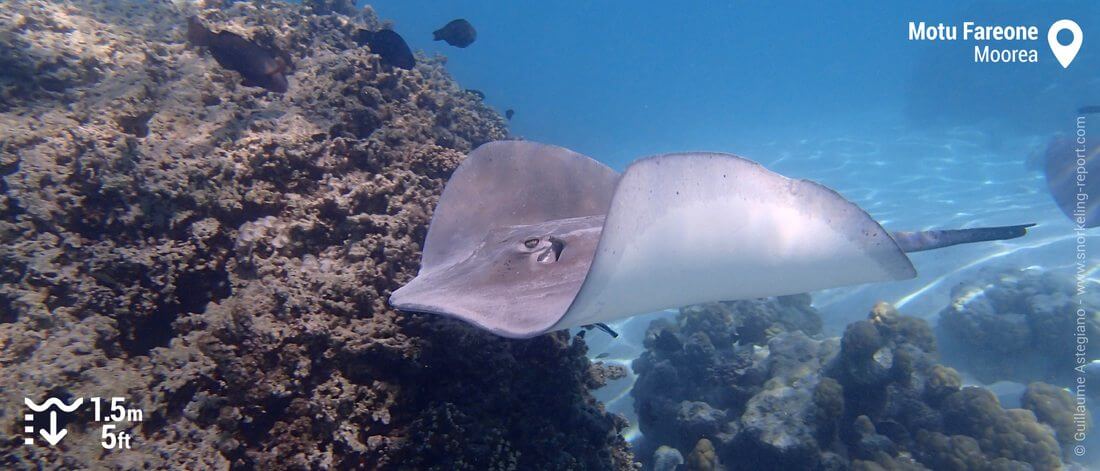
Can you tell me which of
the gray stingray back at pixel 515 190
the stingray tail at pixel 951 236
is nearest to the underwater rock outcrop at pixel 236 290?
the gray stingray back at pixel 515 190

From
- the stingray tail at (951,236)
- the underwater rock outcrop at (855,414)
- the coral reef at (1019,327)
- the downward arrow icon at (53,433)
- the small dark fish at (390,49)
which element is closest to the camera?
the downward arrow icon at (53,433)

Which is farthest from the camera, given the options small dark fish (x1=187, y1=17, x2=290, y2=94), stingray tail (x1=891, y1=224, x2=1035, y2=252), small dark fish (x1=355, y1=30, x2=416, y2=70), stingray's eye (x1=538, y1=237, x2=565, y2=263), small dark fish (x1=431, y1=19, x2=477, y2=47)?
small dark fish (x1=431, y1=19, x2=477, y2=47)

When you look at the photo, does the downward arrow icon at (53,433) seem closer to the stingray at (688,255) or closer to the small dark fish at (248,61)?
the stingray at (688,255)

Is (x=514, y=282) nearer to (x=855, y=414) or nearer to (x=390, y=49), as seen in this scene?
(x=390, y=49)

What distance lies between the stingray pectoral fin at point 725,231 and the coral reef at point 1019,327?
8.09 metres

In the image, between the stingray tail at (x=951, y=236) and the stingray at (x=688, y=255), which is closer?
the stingray at (x=688, y=255)

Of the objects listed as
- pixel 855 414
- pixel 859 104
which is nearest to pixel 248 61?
pixel 855 414

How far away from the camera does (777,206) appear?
2.38m

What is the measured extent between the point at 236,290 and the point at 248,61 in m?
2.62

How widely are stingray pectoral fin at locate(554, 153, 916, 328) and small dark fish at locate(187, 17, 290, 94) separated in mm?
3987

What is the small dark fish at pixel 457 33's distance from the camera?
25.5 feet

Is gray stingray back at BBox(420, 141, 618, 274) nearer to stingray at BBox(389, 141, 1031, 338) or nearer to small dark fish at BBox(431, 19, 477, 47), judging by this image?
stingray at BBox(389, 141, 1031, 338)

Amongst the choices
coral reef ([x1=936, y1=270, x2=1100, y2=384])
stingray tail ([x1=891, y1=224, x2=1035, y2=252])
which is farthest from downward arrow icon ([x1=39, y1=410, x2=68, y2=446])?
coral reef ([x1=936, y1=270, x2=1100, y2=384])

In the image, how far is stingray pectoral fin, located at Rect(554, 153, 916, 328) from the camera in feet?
7.41
